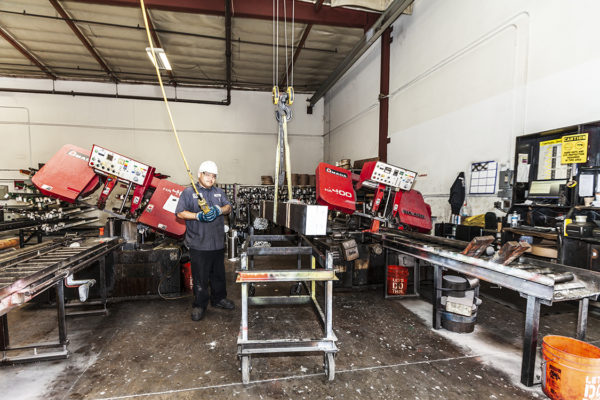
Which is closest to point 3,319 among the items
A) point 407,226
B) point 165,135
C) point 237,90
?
point 407,226

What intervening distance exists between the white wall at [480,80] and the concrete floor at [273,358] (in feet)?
6.60

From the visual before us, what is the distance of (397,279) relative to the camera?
320cm

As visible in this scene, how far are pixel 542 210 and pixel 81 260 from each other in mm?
4340

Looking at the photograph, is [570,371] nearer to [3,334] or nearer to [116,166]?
[3,334]

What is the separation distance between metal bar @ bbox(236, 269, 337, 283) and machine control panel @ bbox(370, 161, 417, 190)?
6.48 ft

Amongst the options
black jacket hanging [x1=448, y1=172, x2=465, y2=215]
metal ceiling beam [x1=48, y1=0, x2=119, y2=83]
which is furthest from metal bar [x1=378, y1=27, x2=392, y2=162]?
metal ceiling beam [x1=48, y1=0, x2=119, y2=83]

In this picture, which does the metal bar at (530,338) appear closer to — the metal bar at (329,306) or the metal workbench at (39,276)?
the metal bar at (329,306)

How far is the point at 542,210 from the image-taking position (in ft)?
9.71

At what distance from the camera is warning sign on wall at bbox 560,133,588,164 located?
2574mm

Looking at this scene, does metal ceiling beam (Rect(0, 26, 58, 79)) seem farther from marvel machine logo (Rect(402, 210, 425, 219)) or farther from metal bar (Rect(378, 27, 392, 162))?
marvel machine logo (Rect(402, 210, 425, 219))

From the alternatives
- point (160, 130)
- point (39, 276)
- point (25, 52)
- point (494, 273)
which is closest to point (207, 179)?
point (39, 276)

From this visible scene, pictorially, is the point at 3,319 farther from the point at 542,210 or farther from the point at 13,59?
the point at 13,59

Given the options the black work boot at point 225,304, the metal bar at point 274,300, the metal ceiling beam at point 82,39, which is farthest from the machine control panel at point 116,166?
the metal ceiling beam at point 82,39

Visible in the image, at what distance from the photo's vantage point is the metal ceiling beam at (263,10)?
4839 millimetres
